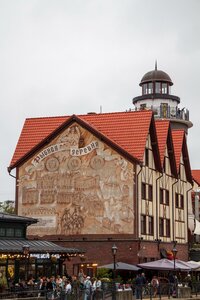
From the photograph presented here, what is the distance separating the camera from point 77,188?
2106 inches

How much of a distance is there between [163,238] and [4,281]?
2239cm

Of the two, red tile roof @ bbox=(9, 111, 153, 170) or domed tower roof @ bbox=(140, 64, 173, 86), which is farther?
domed tower roof @ bbox=(140, 64, 173, 86)

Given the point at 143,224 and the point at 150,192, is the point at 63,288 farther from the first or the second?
the point at 150,192

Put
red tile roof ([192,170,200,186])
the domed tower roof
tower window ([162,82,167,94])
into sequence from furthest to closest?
1. red tile roof ([192,170,200,186])
2. tower window ([162,82,167,94])
3. the domed tower roof

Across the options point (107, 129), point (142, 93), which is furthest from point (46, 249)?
point (142, 93)

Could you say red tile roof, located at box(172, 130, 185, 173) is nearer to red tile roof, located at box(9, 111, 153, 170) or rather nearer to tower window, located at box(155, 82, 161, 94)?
red tile roof, located at box(9, 111, 153, 170)

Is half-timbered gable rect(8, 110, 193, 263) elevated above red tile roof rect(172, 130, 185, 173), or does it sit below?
below

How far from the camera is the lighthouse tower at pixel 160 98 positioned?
7675 cm

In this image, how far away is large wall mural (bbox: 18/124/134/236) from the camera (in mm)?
51781

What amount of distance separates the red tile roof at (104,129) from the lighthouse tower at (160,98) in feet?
69.4

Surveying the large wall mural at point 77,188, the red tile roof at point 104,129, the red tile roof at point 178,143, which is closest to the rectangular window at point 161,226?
the large wall mural at point 77,188

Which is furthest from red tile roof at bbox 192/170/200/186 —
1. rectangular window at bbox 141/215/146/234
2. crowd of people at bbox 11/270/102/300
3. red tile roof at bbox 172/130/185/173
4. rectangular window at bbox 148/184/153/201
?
crowd of people at bbox 11/270/102/300

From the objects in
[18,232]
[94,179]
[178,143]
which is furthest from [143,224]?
[178,143]

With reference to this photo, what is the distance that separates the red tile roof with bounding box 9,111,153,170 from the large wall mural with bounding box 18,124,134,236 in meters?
0.71
